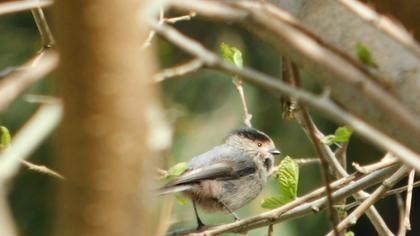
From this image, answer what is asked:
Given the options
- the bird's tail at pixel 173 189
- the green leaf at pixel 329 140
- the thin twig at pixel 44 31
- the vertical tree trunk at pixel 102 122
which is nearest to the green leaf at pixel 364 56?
the vertical tree trunk at pixel 102 122

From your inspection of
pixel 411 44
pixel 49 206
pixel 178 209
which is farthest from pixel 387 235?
pixel 49 206

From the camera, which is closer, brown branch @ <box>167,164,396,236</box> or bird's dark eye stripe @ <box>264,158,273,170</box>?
brown branch @ <box>167,164,396,236</box>

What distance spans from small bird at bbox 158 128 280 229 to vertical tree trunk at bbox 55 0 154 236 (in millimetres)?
2961

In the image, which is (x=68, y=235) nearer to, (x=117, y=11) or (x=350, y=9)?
(x=117, y=11)

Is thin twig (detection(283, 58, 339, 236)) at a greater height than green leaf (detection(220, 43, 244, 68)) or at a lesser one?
greater

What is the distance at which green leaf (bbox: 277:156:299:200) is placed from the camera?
2652 millimetres

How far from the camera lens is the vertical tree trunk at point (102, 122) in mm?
1021

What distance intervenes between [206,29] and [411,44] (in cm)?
549

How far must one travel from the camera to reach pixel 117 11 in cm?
104

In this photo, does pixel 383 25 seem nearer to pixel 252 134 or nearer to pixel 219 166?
pixel 219 166

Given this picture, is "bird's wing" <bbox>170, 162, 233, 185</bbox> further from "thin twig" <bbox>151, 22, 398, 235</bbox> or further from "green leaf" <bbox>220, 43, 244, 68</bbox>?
"thin twig" <bbox>151, 22, 398, 235</bbox>

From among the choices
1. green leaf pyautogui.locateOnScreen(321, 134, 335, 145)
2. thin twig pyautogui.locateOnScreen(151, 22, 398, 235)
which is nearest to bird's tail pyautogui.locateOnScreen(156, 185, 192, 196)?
green leaf pyautogui.locateOnScreen(321, 134, 335, 145)

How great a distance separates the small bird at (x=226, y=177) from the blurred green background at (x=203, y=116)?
139cm

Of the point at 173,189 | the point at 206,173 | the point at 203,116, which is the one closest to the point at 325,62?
the point at 173,189
